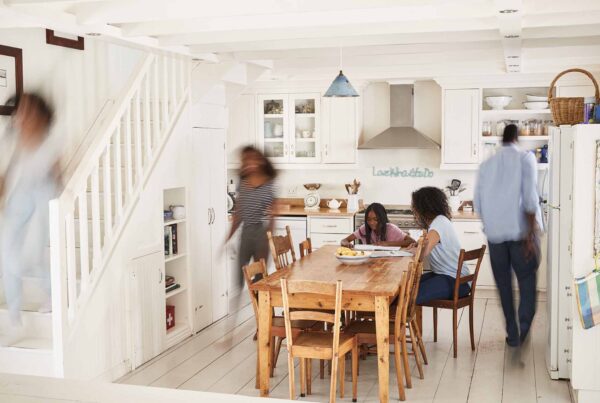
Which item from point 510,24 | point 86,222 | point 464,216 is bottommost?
point 464,216

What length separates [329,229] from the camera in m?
8.72

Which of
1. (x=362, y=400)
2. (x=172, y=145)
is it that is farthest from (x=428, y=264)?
(x=172, y=145)

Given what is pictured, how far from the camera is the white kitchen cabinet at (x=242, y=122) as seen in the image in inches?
361

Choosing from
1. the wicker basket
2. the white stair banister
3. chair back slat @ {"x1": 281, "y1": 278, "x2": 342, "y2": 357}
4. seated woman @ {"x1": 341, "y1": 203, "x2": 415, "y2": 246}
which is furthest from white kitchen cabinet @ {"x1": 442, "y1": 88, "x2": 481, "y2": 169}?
chair back slat @ {"x1": 281, "y1": 278, "x2": 342, "y2": 357}

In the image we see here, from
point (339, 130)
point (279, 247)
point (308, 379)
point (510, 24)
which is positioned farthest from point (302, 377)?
point (339, 130)

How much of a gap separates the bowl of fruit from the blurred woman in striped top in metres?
0.81

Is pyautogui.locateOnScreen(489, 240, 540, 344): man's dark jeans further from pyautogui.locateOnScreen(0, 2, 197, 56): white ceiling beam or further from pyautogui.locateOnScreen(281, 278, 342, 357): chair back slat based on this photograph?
pyautogui.locateOnScreen(0, 2, 197, 56): white ceiling beam

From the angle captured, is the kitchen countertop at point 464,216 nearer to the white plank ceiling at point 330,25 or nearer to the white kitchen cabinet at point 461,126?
the white kitchen cabinet at point 461,126

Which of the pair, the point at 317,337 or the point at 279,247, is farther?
the point at 279,247

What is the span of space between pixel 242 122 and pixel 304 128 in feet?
2.58

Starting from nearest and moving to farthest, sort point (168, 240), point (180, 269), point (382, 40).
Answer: point (382, 40)
point (168, 240)
point (180, 269)

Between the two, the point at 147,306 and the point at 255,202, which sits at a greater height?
the point at 255,202

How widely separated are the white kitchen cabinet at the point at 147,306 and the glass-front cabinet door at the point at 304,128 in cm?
331

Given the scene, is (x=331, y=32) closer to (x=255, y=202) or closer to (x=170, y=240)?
(x=255, y=202)
